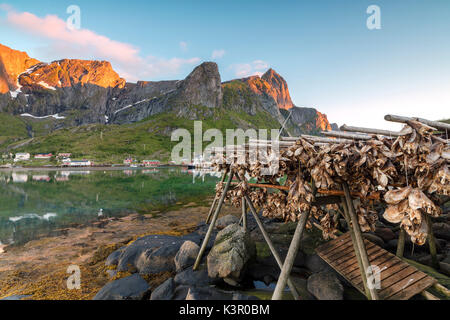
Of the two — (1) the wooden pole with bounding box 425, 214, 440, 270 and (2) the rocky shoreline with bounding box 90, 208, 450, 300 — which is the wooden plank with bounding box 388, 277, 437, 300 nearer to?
(2) the rocky shoreline with bounding box 90, 208, 450, 300

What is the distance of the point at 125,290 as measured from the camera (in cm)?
677

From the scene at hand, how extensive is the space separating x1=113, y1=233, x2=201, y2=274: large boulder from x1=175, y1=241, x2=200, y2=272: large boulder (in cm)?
40

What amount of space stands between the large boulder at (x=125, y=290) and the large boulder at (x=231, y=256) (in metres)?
2.50

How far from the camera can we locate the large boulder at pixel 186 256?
8.77 meters

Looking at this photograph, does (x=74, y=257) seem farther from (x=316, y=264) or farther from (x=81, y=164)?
(x=81, y=164)

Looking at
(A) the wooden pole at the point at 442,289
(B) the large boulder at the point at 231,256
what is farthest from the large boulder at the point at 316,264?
(A) the wooden pole at the point at 442,289

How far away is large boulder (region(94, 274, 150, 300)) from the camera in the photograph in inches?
259

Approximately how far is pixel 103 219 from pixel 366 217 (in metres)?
21.3

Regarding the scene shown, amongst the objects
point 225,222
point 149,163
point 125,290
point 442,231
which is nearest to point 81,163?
point 149,163

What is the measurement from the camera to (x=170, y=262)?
9.15 meters

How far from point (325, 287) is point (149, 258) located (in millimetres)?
7192

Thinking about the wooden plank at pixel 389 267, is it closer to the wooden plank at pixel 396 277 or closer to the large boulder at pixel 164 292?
the wooden plank at pixel 396 277

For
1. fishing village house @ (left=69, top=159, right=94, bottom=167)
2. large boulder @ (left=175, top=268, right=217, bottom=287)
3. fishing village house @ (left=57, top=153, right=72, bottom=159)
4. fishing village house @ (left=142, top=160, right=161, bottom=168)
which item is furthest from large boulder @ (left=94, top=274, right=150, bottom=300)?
fishing village house @ (left=57, top=153, right=72, bottom=159)
